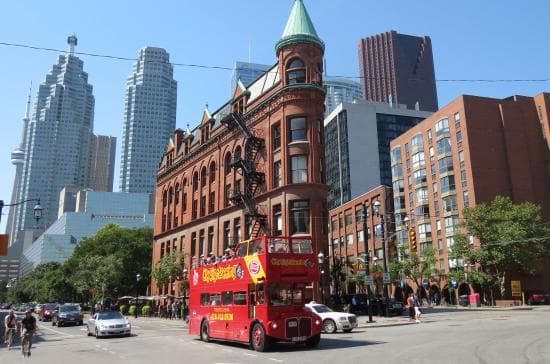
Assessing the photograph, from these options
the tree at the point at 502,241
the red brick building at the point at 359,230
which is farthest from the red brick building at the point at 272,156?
the red brick building at the point at 359,230

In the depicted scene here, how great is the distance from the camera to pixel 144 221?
7662 inches

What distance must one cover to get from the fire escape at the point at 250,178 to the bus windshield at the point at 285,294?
23.9 m

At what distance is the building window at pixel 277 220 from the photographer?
41719 millimetres

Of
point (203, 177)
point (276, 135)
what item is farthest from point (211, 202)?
point (276, 135)

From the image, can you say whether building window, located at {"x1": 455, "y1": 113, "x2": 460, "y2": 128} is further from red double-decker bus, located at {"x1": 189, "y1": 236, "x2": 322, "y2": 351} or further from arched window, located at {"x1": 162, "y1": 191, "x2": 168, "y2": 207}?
red double-decker bus, located at {"x1": 189, "y1": 236, "x2": 322, "y2": 351}

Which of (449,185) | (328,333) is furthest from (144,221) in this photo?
(328,333)

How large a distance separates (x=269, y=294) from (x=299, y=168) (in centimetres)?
2381

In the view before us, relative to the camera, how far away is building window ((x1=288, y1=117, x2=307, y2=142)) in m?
42.4

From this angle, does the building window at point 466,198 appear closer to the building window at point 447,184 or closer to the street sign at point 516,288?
the building window at point 447,184

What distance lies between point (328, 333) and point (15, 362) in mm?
14862

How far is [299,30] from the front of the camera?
4353 cm

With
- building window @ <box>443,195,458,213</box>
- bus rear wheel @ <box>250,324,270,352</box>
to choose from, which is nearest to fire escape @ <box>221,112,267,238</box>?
bus rear wheel @ <box>250,324,270,352</box>

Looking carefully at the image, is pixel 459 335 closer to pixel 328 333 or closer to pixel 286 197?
pixel 328 333

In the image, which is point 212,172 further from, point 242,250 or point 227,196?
point 242,250
